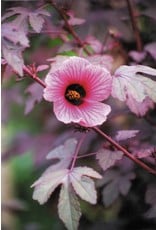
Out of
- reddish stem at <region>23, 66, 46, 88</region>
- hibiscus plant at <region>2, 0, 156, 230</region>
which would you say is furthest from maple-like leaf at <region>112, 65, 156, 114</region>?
reddish stem at <region>23, 66, 46, 88</region>

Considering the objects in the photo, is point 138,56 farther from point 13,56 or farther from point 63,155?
point 13,56

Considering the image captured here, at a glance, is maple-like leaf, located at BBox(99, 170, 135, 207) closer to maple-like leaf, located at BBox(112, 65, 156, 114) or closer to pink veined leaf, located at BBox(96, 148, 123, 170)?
pink veined leaf, located at BBox(96, 148, 123, 170)

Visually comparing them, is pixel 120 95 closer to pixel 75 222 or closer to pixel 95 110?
pixel 95 110

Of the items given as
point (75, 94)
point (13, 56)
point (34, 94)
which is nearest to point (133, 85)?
point (75, 94)

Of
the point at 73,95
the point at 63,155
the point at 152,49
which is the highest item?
the point at 73,95

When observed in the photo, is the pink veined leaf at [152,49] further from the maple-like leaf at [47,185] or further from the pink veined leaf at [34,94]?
the maple-like leaf at [47,185]

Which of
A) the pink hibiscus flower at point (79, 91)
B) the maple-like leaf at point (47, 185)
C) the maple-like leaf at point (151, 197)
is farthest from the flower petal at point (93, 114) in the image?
the maple-like leaf at point (151, 197)

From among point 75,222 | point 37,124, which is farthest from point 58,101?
point 37,124
